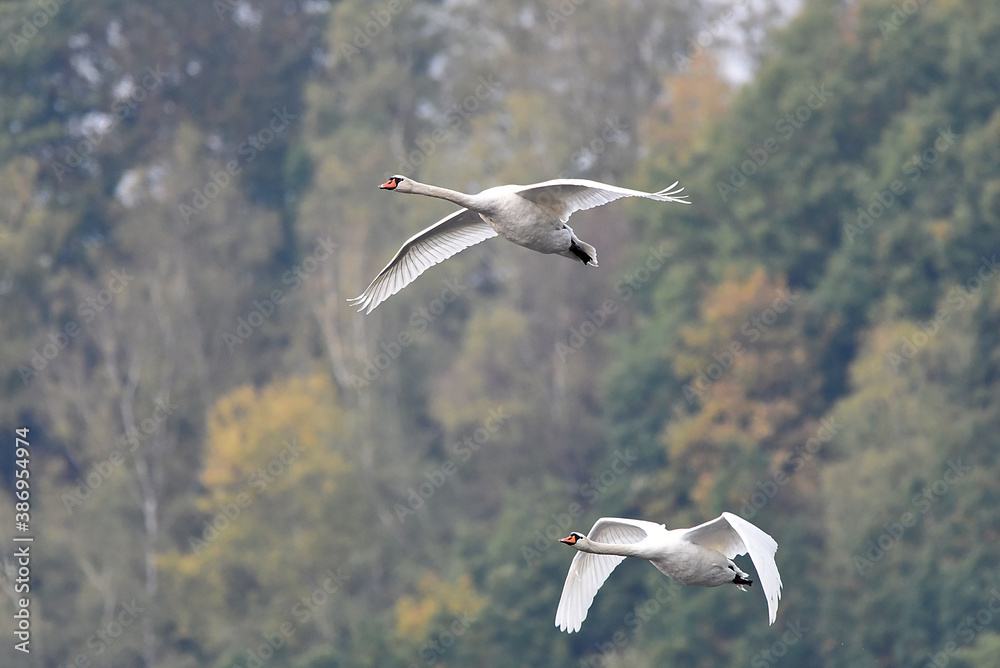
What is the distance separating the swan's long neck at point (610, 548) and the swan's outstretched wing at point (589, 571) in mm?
531

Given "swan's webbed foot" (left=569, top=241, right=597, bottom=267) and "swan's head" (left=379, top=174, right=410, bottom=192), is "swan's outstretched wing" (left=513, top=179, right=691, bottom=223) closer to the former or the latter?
"swan's webbed foot" (left=569, top=241, right=597, bottom=267)

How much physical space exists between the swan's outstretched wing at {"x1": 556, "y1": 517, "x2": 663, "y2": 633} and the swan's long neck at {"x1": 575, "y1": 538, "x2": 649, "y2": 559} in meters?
0.53

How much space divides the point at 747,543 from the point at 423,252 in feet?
15.9

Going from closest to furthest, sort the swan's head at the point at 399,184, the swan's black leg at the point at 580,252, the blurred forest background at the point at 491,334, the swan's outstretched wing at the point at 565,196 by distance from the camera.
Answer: the swan's outstretched wing at the point at 565,196 → the swan's black leg at the point at 580,252 → the swan's head at the point at 399,184 → the blurred forest background at the point at 491,334

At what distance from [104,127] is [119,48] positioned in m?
2.66

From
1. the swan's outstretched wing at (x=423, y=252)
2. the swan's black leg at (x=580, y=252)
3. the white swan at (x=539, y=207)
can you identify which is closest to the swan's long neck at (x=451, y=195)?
the white swan at (x=539, y=207)

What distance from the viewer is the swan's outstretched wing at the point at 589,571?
1841cm

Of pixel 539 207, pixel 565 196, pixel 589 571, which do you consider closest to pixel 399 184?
pixel 539 207

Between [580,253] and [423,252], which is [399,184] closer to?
[423,252]

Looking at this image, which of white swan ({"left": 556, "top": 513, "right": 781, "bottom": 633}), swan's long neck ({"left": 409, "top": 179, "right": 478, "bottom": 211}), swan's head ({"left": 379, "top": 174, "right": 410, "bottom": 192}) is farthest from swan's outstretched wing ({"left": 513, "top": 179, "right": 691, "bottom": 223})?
white swan ({"left": 556, "top": 513, "right": 781, "bottom": 633})

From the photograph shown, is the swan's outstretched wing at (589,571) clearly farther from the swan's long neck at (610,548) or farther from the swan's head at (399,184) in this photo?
the swan's head at (399,184)

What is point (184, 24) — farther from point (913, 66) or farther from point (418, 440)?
point (913, 66)

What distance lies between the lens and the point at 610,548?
17594 mm

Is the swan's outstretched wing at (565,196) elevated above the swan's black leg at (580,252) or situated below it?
above
